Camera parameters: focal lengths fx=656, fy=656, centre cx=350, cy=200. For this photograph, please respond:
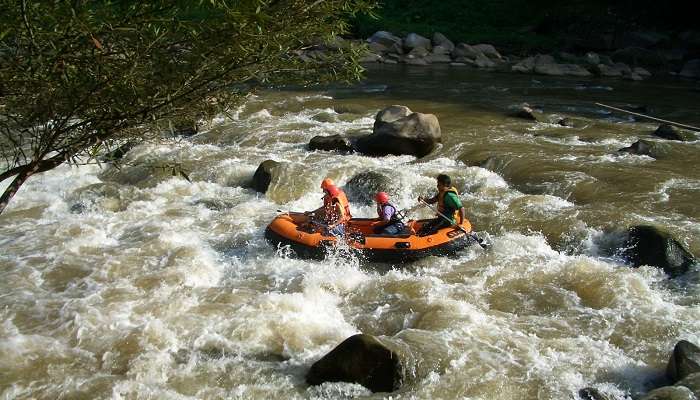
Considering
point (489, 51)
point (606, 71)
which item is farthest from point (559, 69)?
point (489, 51)

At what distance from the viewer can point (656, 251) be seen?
7.41 metres

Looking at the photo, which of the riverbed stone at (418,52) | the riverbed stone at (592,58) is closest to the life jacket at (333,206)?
the riverbed stone at (592,58)

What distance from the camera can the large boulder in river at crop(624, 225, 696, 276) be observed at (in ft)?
23.7

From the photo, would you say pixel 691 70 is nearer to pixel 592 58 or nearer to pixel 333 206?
pixel 592 58

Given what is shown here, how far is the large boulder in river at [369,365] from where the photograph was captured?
5.13m

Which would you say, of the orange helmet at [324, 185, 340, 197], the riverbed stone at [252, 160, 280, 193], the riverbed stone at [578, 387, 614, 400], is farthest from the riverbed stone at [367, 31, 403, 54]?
the riverbed stone at [578, 387, 614, 400]

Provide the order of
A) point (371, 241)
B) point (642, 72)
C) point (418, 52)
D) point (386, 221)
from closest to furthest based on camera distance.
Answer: point (371, 241) < point (386, 221) < point (642, 72) < point (418, 52)

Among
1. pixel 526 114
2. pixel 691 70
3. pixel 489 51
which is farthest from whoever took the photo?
pixel 489 51

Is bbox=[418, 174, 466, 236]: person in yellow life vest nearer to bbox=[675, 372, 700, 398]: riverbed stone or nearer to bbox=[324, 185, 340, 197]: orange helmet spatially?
bbox=[324, 185, 340, 197]: orange helmet

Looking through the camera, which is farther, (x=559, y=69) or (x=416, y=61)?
(x=416, y=61)

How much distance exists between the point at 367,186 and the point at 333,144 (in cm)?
231

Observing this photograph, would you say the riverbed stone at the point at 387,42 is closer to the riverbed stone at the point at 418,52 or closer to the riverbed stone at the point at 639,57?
the riverbed stone at the point at 418,52

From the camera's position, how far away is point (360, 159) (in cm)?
1146

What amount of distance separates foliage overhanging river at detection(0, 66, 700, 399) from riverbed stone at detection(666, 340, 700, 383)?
209mm
